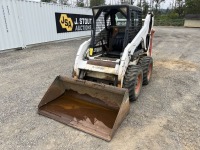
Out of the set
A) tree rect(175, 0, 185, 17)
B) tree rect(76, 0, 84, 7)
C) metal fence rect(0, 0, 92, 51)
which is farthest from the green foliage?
metal fence rect(0, 0, 92, 51)

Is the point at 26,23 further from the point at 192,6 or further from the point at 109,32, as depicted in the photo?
the point at 192,6

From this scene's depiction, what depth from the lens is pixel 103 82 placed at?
14.4ft

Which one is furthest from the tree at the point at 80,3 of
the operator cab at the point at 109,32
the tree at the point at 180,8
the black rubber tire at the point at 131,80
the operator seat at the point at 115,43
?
the black rubber tire at the point at 131,80

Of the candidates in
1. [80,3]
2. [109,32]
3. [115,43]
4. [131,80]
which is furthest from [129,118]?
[80,3]

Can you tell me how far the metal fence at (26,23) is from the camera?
31.4 ft

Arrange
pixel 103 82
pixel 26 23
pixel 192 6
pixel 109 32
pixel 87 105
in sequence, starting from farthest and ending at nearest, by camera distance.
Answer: pixel 192 6, pixel 26 23, pixel 109 32, pixel 103 82, pixel 87 105

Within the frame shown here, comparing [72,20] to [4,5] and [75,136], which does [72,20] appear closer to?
[4,5]

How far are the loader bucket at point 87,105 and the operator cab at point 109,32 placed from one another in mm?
1139

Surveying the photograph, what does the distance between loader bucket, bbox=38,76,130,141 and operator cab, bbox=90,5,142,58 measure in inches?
44.9

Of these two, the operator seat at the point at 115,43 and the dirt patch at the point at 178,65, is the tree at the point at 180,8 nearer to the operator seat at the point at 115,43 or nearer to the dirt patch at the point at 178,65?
the dirt patch at the point at 178,65

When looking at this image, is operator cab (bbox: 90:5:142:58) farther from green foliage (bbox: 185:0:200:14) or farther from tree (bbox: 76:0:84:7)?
tree (bbox: 76:0:84:7)

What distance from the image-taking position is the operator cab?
4.68 metres

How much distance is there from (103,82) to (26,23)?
8026 mm

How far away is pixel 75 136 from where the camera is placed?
3199 millimetres
